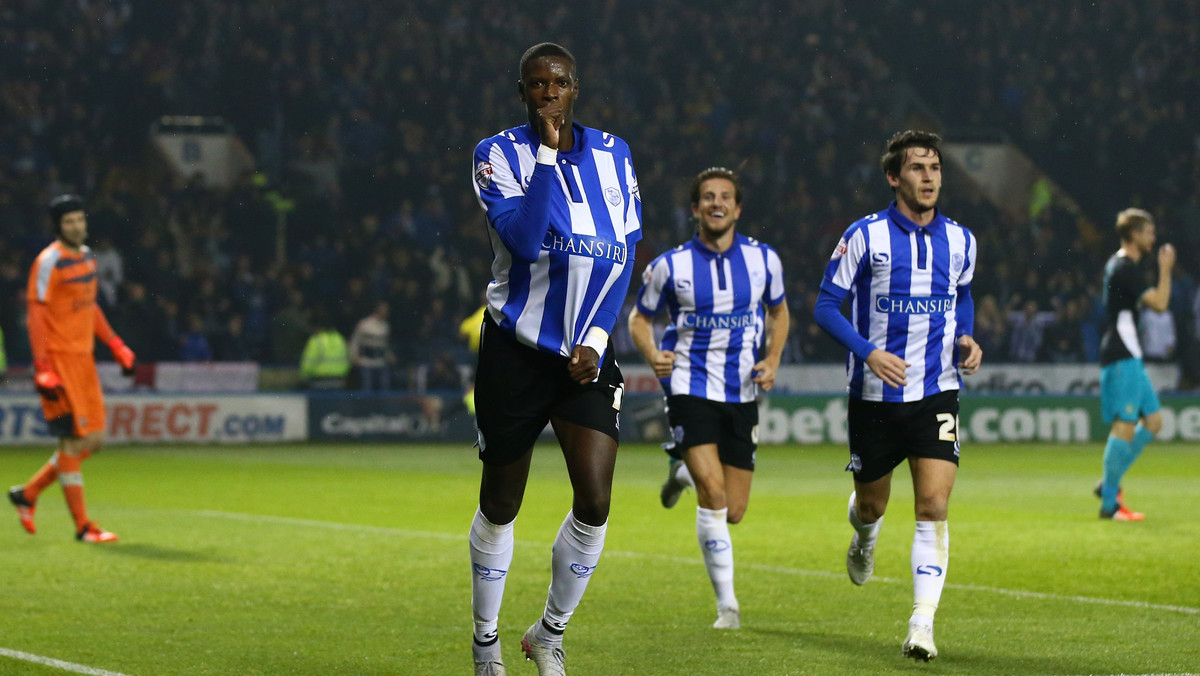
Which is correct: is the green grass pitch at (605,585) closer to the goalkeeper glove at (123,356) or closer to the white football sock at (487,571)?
the white football sock at (487,571)

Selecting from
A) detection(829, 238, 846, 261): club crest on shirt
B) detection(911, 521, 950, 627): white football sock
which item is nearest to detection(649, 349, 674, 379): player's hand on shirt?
detection(829, 238, 846, 261): club crest on shirt

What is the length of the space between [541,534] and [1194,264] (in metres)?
19.9

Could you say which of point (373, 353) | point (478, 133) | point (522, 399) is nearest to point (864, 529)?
point (522, 399)

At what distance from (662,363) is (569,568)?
92.1 inches

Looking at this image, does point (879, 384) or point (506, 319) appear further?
point (879, 384)

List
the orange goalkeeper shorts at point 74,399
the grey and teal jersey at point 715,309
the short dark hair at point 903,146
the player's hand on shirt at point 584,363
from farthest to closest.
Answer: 1. the orange goalkeeper shorts at point 74,399
2. the grey and teal jersey at point 715,309
3. the short dark hair at point 903,146
4. the player's hand on shirt at point 584,363

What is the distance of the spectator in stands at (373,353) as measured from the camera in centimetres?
2242

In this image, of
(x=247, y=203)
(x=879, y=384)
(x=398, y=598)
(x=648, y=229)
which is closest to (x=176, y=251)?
(x=247, y=203)

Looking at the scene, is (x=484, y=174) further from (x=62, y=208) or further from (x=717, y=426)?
(x=62, y=208)

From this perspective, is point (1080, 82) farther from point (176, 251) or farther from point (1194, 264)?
point (176, 251)

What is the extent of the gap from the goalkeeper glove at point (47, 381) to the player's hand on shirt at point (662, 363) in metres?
4.99

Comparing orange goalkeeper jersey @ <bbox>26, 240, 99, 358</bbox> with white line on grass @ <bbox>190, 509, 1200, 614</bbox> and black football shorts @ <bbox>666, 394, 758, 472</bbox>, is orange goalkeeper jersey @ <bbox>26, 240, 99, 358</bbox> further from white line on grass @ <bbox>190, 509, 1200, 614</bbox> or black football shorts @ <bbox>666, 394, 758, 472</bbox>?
black football shorts @ <bbox>666, 394, 758, 472</bbox>

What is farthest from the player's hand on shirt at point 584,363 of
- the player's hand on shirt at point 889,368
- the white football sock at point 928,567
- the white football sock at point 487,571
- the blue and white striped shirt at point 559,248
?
the white football sock at point 928,567

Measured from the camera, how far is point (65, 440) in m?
10.5
